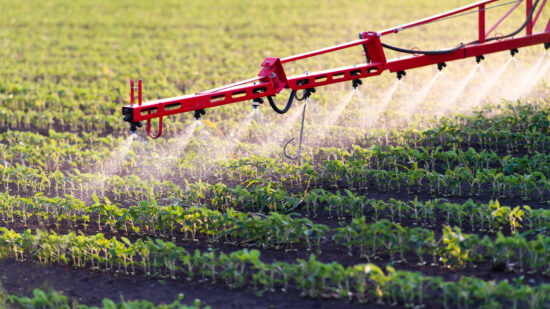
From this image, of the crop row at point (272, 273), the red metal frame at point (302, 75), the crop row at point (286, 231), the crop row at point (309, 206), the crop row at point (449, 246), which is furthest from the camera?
the red metal frame at point (302, 75)

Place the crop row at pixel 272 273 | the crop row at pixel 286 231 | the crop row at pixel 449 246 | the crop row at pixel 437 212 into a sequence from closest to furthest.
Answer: the crop row at pixel 272 273
the crop row at pixel 449 246
the crop row at pixel 286 231
the crop row at pixel 437 212

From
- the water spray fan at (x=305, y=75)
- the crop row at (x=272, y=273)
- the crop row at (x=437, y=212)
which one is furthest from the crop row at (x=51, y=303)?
the crop row at (x=437, y=212)

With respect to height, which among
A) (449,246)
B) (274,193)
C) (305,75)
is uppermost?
(305,75)

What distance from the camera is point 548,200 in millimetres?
7195

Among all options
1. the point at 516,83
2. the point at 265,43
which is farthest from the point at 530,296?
the point at 265,43

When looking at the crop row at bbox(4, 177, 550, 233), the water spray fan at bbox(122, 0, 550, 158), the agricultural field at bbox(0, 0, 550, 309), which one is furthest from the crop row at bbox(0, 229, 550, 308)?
the water spray fan at bbox(122, 0, 550, 158)

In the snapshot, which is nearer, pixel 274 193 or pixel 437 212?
pixel 437 212

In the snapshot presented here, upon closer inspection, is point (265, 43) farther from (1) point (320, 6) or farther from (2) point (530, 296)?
(2) point (530, 296)

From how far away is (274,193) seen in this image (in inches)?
281

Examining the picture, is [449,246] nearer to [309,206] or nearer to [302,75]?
[309,206]

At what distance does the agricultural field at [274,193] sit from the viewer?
5.61 meters

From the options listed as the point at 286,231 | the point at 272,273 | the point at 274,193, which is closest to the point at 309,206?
the point at 274,193

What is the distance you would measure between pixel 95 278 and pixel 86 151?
3863mm

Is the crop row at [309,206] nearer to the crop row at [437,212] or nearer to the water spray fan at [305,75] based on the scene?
the crop row at [437,212]
